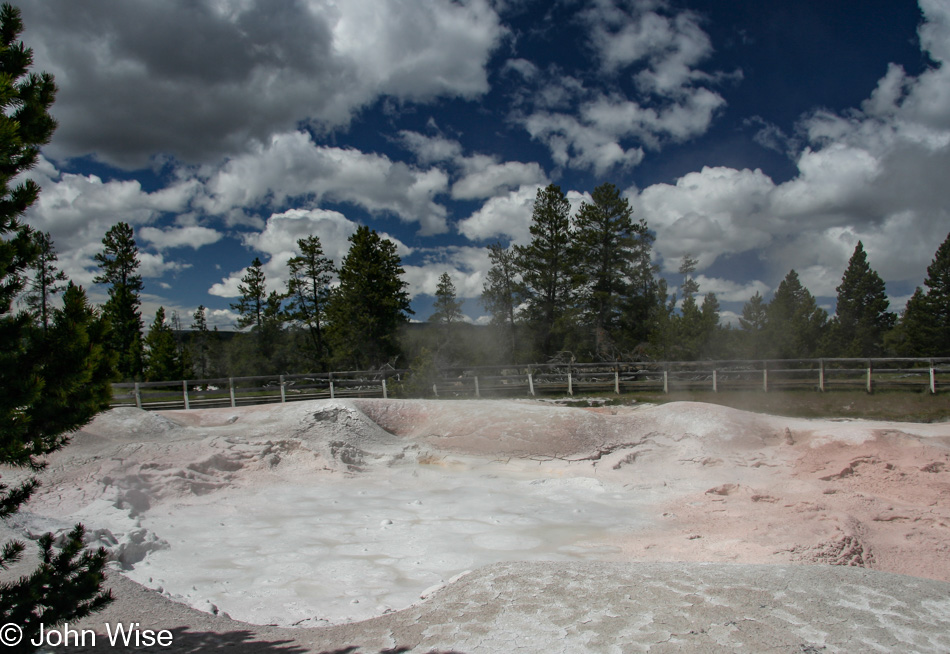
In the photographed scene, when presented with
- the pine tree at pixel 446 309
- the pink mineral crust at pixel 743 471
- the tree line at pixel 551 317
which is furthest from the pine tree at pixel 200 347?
the pink mineral crust at pixel 743 471

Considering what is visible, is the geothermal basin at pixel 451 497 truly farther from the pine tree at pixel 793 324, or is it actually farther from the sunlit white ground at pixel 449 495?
the pine tree at pixel 793 324

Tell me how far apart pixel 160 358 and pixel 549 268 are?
2724 cm

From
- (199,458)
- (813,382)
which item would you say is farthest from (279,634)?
(813,382)

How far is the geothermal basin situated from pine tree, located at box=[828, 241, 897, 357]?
33152mm

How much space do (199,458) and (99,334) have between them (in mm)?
7582

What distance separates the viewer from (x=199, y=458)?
9945mm

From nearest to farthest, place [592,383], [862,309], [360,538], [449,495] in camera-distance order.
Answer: [360,538], [449,495], [592,383], [862,309]

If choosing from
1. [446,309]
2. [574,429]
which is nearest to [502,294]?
[446,309]

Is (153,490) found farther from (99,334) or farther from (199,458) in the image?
(99,334)

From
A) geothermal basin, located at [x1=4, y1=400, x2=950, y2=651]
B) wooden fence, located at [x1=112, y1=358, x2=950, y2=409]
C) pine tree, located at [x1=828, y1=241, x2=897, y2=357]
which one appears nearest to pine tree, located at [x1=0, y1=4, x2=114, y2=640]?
geothermal basin, located at [x1=4, y1=400, x2=950, y2=651]

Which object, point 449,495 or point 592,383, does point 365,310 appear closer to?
point 592,383

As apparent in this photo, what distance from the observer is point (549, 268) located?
110ft

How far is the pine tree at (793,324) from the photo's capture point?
29.8 meters

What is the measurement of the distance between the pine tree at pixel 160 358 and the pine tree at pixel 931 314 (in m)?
51.3
